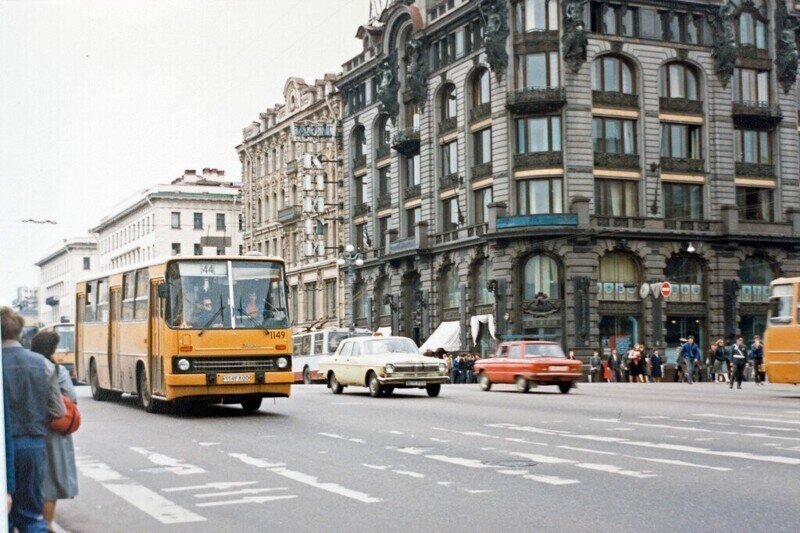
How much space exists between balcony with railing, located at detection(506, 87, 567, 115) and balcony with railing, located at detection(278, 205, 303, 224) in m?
30.2

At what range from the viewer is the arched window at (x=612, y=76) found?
56.2 m

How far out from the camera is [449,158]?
6238 centimetres

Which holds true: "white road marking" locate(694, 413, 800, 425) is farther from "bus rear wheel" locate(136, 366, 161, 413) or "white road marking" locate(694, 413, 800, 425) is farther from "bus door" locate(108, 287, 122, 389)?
"bus door" locate(108, 287, 122, 389)

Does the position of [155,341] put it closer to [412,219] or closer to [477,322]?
[477,322]

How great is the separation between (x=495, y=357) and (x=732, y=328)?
26.9 m

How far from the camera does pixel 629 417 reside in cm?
2053

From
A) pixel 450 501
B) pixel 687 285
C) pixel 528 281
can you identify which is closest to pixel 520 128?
pixel 528 281

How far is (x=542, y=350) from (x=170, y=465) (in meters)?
21.1

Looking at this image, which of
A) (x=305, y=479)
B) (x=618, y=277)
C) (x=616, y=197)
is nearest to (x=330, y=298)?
(x=618, y=277)

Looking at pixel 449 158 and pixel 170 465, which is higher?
pixel 449 158

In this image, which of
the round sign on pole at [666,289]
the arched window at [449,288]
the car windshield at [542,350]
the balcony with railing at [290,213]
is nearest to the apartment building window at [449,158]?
the arched window at [449,288]

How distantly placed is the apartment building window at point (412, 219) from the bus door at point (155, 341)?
4454cm

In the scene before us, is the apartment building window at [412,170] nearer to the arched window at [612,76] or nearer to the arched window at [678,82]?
the arched window at [612,76]

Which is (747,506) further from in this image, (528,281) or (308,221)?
(308,221)
